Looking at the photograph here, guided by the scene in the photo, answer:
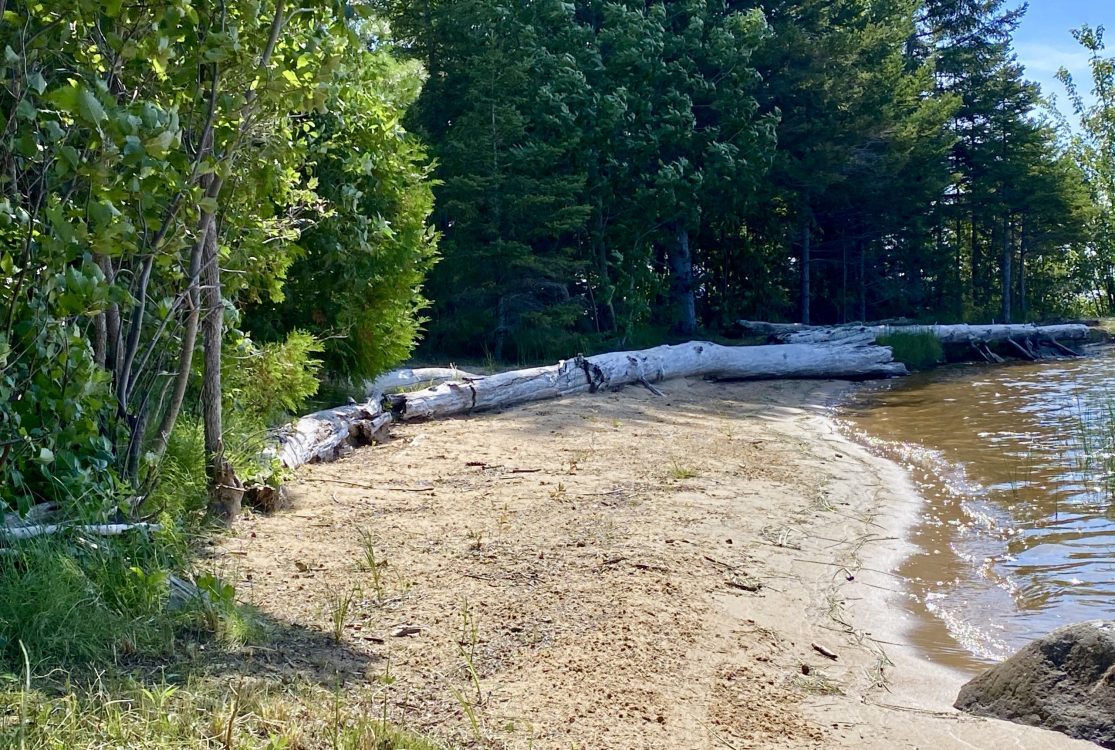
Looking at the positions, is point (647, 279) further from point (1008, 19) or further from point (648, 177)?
point (1008, 19)

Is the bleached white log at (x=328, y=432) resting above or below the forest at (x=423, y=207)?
→ below

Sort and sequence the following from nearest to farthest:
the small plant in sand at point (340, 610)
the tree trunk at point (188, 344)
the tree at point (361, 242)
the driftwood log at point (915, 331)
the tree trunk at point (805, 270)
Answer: the small plant in sand at point (340, 610), the tree trunk at point (188, 344), the tree at point (361, 242), the driftwood log at point (915, 331), the tree trunk at point (805, 270)

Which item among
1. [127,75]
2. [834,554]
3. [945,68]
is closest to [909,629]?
[834,554]

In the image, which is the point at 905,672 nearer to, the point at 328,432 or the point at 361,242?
the point at 328,432

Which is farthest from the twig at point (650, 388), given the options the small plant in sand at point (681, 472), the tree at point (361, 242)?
the small plant in sand at point (681, 472)

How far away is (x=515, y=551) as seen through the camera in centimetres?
570

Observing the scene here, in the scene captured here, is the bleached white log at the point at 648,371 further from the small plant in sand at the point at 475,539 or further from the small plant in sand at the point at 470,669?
the small plant in sand at the point at 470,669

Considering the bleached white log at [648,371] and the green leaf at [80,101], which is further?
the bleached white log at [648,371]

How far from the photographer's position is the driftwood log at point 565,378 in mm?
8625

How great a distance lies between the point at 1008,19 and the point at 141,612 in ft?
107

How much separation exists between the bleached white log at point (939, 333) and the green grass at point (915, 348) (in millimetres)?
237

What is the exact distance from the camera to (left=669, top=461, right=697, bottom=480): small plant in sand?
8.04 m

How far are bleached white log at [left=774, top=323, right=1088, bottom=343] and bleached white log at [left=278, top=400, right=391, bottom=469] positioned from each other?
11.4 m

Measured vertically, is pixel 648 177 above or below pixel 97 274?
above
